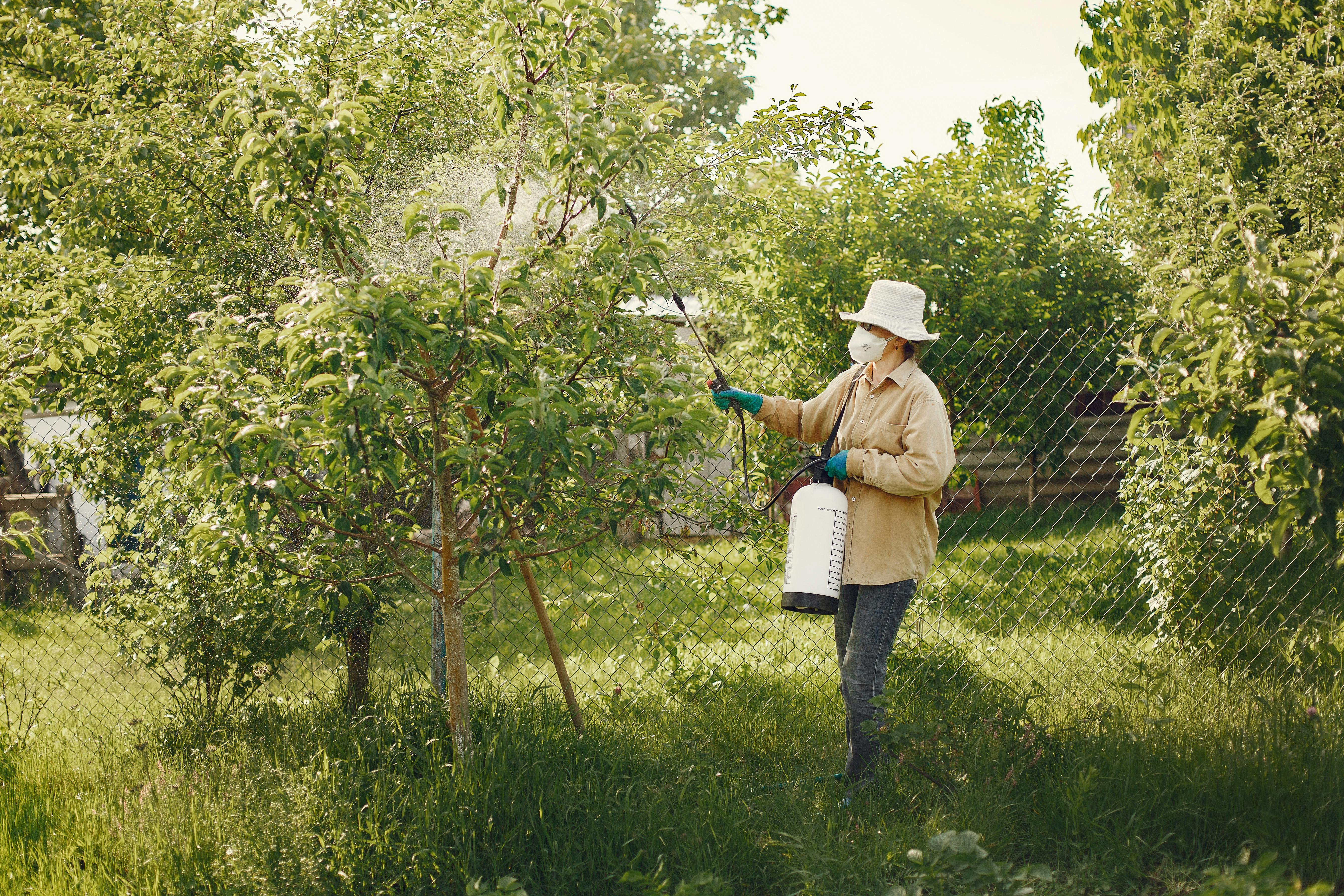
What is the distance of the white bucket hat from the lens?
313 cm

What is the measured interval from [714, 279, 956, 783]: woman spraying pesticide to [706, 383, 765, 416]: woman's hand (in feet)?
1.14

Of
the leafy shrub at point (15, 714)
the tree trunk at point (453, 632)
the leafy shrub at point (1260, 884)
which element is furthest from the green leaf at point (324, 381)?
the leafy shrub at point (15, 714)

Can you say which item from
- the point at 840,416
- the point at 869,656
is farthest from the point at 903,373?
the point at 869,656

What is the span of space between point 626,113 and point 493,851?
2202mm

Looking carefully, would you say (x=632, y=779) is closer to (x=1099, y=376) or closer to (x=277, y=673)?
(x=277, y=673)

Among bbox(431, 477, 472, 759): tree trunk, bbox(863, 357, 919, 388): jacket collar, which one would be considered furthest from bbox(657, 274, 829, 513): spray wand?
bbox(431, 477, 472, 759): tree trunk

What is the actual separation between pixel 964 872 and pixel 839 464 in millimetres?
1282

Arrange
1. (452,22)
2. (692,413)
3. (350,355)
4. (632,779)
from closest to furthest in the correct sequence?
1. (350,355)
2. (692,413)
3. (632,779)
4. (452,22)

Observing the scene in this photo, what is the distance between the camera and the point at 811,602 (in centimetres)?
304

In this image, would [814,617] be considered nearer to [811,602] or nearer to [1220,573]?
[1220,573]

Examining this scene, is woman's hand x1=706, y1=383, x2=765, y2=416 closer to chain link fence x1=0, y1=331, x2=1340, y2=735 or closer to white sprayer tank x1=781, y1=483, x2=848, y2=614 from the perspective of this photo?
chain link fence x1=0, y1=331, x2=1340, y2=735

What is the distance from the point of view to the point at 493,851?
2.69 m

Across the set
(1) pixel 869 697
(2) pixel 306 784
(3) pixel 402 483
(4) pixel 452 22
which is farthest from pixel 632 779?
(4) pixel 452 22

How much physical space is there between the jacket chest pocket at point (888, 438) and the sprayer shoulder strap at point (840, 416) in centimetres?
20
